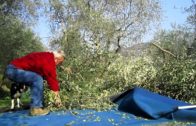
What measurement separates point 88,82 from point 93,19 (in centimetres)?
1765

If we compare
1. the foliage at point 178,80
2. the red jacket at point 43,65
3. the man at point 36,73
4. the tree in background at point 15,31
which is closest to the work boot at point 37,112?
the man at point 36,73

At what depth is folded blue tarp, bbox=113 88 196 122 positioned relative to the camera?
6.56 meters

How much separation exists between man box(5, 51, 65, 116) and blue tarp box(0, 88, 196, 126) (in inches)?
12.5

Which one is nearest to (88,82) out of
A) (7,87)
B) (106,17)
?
(7,87)

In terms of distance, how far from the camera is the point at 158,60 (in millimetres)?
11164

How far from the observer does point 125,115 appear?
6980 mm

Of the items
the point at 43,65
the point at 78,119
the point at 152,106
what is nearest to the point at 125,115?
the point at 152,106

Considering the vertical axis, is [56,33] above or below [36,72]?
above

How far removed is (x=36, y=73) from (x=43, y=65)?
0.73 ft

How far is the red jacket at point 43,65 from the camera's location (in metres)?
7.19

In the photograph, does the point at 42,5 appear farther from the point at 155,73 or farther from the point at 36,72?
the point at 36,72

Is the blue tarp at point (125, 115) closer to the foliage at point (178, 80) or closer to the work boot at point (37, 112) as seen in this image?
the work boot at point (37, 112)

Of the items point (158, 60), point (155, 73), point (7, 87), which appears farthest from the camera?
point (7, 87)

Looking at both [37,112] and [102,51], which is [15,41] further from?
[37,112]
